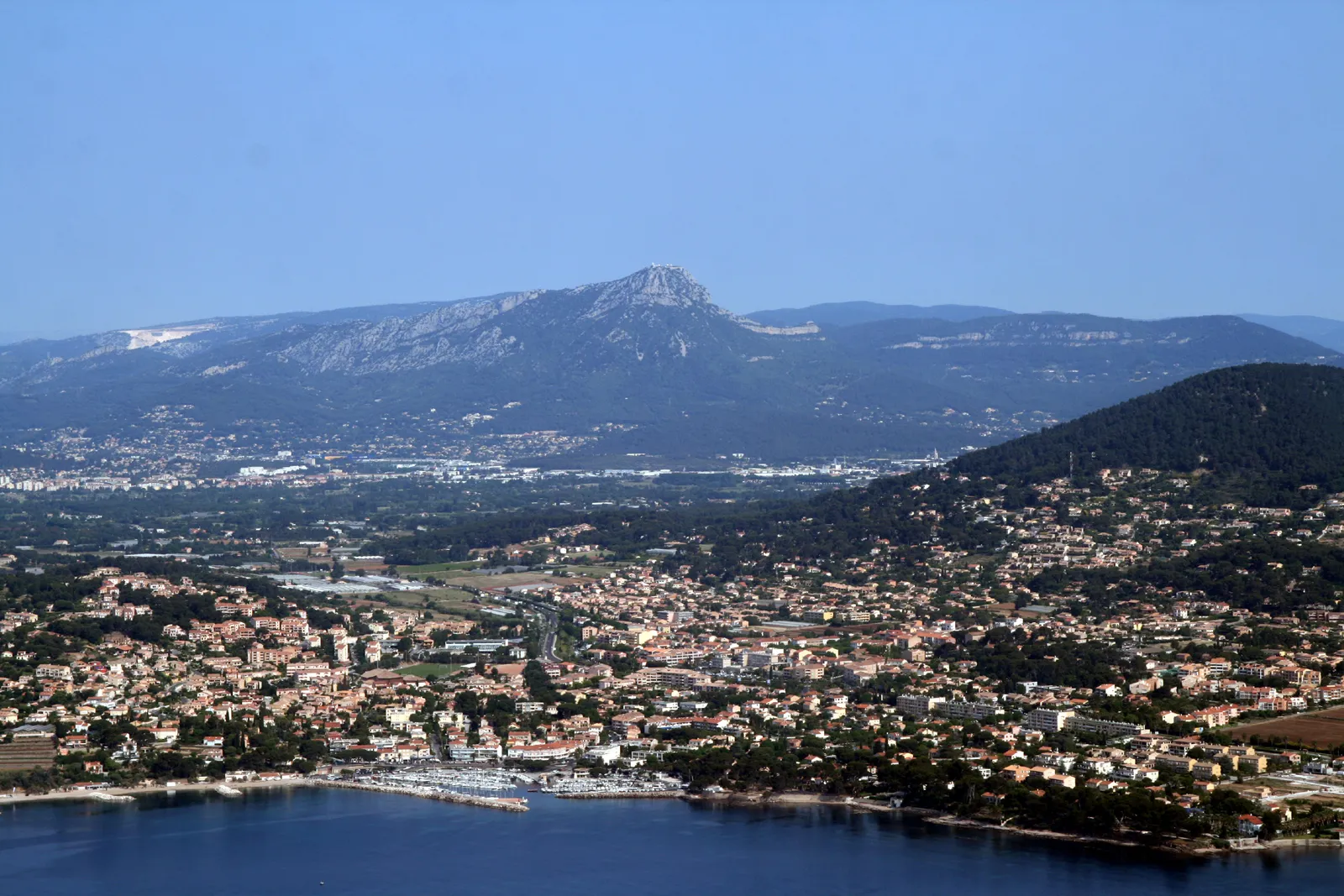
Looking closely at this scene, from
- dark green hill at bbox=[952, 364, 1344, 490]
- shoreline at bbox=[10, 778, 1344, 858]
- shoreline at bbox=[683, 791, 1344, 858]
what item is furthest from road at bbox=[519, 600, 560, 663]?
dark green hill at bbox=[952, 364, 1344, 490]

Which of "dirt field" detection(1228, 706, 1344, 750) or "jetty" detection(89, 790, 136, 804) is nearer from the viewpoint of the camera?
"jetty" detection(89, 790, 136, 804)

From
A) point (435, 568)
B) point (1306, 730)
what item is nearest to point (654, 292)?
point (435, 568)

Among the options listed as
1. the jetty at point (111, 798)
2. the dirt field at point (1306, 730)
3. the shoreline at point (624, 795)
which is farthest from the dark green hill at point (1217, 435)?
the jetty at point (111, 798)

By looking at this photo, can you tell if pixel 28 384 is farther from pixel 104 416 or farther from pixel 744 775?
pixel 744 775

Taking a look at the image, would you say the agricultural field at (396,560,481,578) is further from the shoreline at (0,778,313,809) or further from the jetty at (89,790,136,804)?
the jetty at (89,790,136,804)

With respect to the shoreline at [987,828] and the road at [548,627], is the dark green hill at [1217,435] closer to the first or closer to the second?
the road at [548,627]

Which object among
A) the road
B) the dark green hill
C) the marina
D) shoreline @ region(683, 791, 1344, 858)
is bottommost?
shoreline @ region(683, 791, 1344, 858)

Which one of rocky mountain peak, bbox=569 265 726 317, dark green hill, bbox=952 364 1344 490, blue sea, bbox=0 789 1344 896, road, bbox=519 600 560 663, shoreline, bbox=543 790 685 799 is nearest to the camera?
blue sea, bbox=0 789 1344 896
